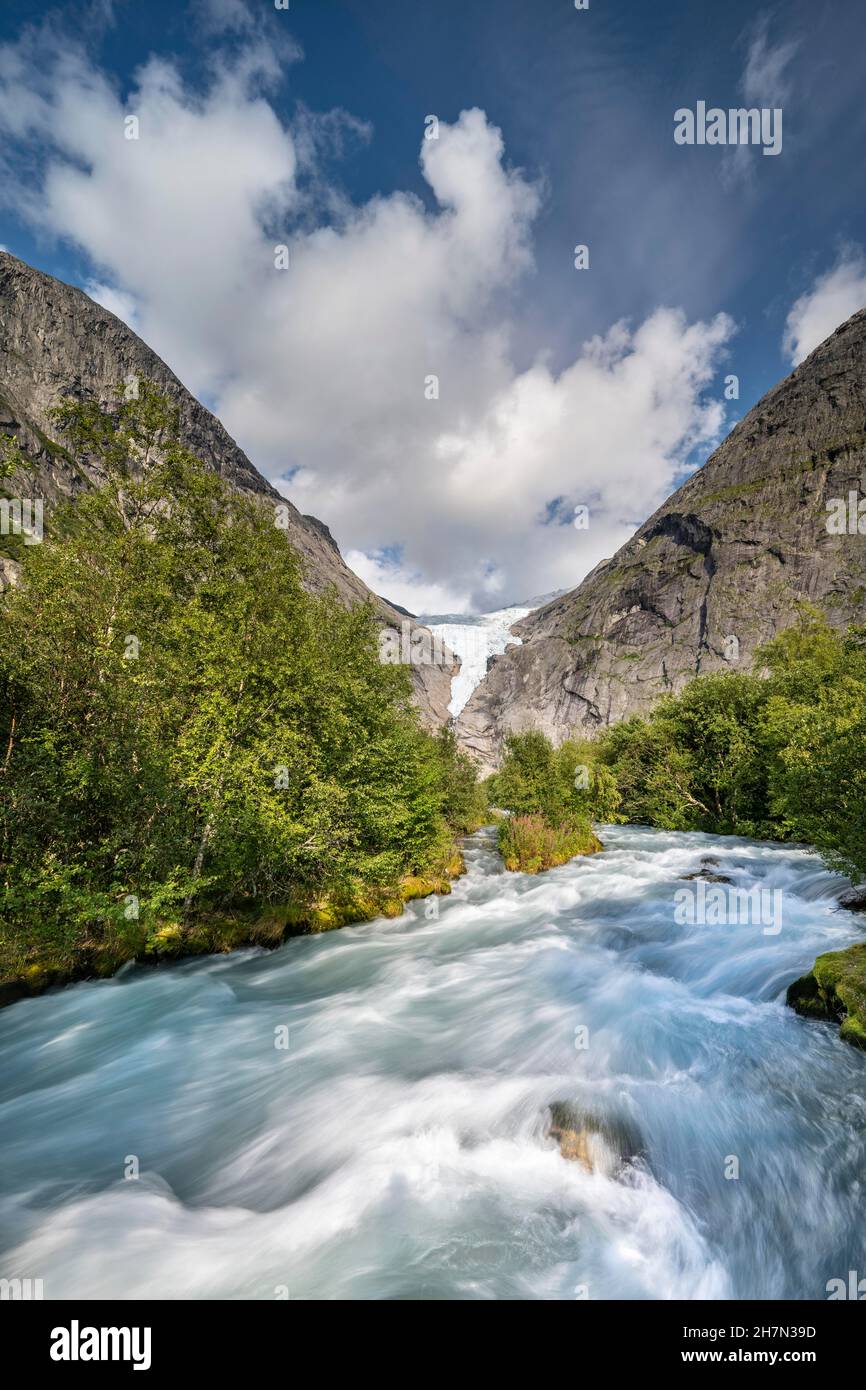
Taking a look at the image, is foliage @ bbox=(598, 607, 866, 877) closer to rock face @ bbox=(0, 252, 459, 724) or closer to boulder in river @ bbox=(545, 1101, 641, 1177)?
boulder in river @ bbox=(545, 1101, 641, 1177)

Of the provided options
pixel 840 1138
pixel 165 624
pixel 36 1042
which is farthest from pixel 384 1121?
pixel 165 624

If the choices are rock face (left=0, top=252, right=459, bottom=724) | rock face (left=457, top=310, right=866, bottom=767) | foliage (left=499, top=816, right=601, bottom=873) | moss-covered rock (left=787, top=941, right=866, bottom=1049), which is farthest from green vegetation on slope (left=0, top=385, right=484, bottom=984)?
rock face (left=457, top=310, right=866, bottom=767)

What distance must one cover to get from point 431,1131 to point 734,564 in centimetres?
13438

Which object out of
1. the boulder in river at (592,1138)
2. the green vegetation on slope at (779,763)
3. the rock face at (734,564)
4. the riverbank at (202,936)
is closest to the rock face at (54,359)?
the green vegetation on slope at (779,763)

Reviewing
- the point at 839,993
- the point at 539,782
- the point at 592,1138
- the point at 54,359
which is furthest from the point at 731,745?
the point at 54,359

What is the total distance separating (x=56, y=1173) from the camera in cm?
535

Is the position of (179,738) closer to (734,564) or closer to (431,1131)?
(431,1131)

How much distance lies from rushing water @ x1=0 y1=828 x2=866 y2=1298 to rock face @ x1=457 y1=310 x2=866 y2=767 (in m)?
90.7

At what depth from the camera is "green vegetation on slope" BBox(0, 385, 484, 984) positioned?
28.8 feet

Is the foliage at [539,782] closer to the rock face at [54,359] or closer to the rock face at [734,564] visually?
the rock face at [54,359]

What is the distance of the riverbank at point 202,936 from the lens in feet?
29.8

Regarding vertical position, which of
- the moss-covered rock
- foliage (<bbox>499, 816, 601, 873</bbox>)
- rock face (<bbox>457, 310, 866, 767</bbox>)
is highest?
rock face (<bbox>457, 310, 866, 767</bbox>)

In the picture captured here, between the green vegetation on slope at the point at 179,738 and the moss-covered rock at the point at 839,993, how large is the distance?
8554mm
